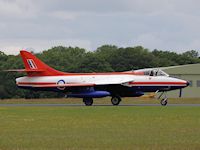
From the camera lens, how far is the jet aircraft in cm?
4928

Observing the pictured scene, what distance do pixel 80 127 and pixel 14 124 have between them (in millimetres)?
3031

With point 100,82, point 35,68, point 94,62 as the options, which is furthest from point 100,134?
point 94,62

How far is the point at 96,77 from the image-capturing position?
167ft

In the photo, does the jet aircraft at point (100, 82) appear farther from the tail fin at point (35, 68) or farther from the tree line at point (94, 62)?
the tree line at point (94, 62)

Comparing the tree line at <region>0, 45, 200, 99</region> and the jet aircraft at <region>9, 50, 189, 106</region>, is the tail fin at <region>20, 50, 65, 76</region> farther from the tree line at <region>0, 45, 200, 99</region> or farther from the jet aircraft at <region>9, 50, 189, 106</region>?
the tree line at <region>0, 45, 200, 99</region>

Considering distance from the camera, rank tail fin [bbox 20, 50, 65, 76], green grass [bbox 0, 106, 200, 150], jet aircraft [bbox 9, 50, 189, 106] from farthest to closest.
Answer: tail fin [bbox 20, 50, 65, 76] < jet aircraft [bbox 9, 50, 189, 106] < green grass [bbox 0, 106, 200, 150]

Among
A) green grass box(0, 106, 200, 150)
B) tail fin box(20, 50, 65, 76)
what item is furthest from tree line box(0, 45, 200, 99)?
green grass box(0, 106, 200, 150)

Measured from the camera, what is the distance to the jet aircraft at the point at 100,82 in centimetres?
4928

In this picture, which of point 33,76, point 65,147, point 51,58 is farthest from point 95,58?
point 65,147

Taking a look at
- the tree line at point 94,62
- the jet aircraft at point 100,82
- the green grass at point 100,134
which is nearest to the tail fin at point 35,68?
the jet aircraft at point 100,82

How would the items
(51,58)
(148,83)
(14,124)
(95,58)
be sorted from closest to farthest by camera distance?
(14,124)
(148,83)
(95,58)
(51,58)

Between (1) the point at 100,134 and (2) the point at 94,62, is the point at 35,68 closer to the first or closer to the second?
(1) the point at 100,134

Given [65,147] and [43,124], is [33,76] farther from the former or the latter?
[65,147]

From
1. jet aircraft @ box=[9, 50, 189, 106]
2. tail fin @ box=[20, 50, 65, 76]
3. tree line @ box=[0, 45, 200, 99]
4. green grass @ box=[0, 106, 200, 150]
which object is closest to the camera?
green grass @ box=[0, 106, 200, 150]
